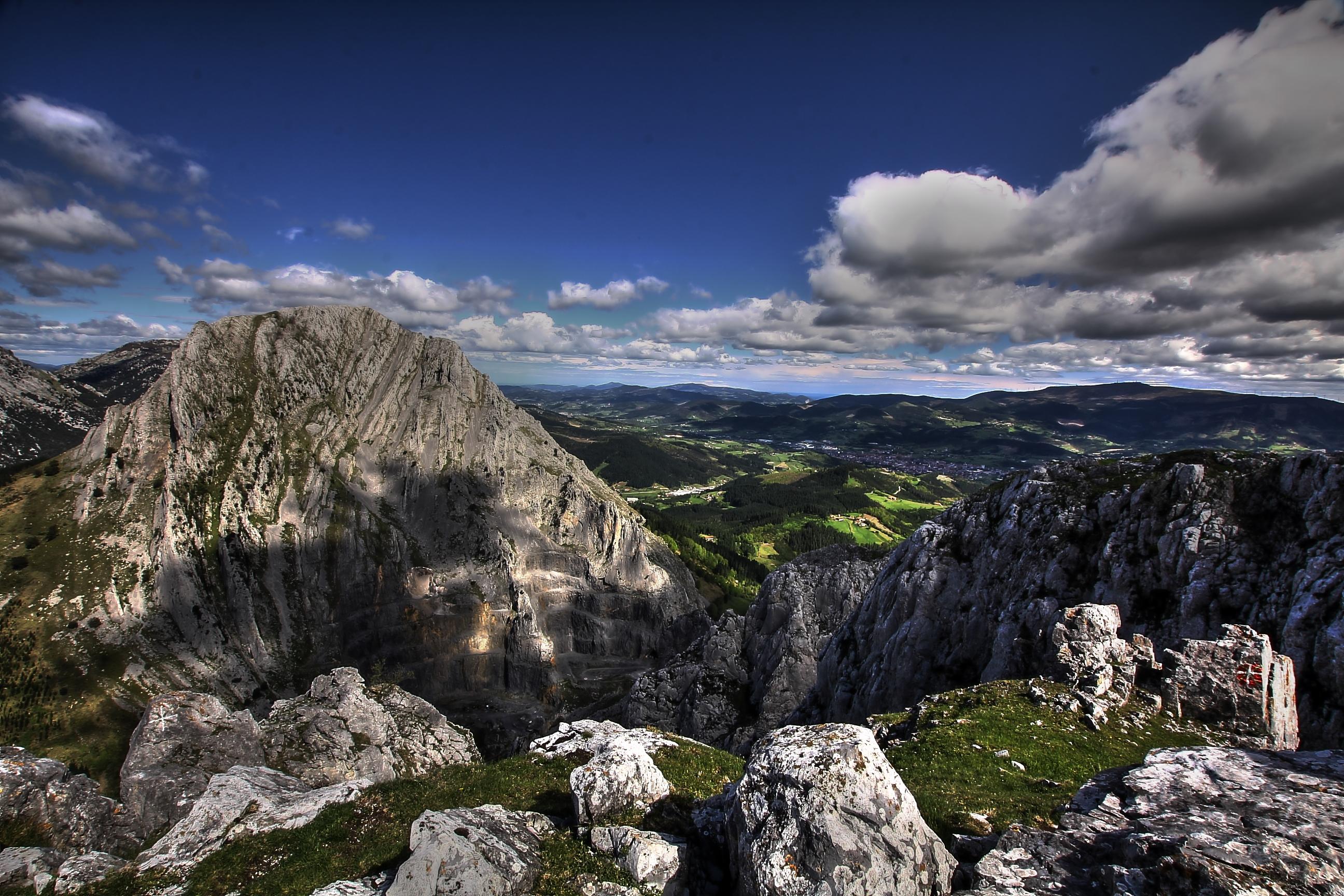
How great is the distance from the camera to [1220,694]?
20781 millimetres

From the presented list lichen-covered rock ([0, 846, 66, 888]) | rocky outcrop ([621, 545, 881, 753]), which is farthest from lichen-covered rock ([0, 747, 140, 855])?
rocky outcrop ([621, 545, 881, 753])

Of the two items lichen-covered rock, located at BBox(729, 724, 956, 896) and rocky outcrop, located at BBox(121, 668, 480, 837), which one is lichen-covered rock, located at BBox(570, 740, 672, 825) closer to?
lichen-covered rock, located at BBox(729, 724, 956, 896)

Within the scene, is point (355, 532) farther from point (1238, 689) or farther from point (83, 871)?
point (1238, 689)

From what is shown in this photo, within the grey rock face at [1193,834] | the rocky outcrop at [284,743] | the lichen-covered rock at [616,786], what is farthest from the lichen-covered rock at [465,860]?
the rocky outcrop at [284,743]

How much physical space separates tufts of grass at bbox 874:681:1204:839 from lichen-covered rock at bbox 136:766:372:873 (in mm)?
22787

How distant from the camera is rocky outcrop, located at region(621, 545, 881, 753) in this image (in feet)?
190

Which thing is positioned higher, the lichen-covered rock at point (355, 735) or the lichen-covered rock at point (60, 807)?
the lichen-covered rock at point (60, 807)

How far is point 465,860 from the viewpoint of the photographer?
37.9 feet

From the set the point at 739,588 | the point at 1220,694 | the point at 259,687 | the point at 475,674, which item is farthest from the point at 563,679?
the point at 1220,694

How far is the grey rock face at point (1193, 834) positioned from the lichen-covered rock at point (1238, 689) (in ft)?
25.4

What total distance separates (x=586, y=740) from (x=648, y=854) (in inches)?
535

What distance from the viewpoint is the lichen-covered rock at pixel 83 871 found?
17.4 meters

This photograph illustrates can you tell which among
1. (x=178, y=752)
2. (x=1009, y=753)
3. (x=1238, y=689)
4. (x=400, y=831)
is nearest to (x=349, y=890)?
(x=400, y=831)

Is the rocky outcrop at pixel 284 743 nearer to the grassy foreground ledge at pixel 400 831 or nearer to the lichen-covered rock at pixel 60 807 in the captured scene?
the lichen-covered rock at pixel 60 807
